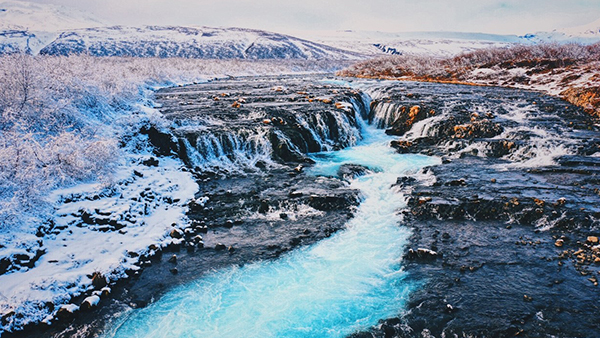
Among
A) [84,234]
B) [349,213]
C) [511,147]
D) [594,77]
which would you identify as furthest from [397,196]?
[594,77]

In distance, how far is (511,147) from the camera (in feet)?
62.2

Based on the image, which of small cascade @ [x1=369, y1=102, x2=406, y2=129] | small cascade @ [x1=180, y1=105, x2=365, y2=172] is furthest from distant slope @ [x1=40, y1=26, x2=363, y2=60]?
small cascade @ [x1=180, y1=105, x2=365, y2=172]

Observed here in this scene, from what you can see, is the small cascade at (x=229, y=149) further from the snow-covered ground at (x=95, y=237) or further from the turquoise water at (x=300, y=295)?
the turquoise water at (x=300, y=295)

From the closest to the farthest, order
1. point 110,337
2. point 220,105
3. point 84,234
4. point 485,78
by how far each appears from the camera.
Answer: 1. point 110,337
2. point 84,234
3. point 220,105
4. point 485,78

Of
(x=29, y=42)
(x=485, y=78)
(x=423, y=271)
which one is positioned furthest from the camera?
(x=29, y=42)

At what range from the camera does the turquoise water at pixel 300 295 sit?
8117 mm

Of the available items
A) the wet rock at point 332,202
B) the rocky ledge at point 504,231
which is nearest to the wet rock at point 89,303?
the rocky ledge at point 504,231

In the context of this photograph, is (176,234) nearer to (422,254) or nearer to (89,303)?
(89,303)

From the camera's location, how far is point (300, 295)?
923 centimetres

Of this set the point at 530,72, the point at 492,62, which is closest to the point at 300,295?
the point at 530,72

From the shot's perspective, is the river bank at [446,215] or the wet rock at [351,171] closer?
the river bank at [446,215]

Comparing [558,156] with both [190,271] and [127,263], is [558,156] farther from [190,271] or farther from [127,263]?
[127,263]

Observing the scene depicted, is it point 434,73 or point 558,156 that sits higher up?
point 434,73

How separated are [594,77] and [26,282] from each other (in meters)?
46.1
